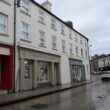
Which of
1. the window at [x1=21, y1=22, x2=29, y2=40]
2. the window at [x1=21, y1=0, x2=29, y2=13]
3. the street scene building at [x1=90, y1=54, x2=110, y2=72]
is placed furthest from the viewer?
the street scene building at [x1=90, y1=54, x2=110, y2=72]

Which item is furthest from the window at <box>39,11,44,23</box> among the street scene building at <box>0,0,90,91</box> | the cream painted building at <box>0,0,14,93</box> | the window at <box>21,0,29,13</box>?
the cream painted building at <box>0,0,14,93</box>

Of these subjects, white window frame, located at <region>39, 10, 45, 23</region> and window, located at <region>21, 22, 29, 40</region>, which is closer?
window, located at <region>21, 22, 29, 40</region>

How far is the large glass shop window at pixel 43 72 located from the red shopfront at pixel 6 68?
18.2ft

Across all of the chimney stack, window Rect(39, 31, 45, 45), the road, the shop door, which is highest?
the chimney stack

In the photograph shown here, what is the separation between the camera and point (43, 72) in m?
22.6

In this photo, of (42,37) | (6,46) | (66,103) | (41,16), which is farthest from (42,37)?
(66,103)

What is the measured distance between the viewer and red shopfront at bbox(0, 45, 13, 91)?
53.1 ft

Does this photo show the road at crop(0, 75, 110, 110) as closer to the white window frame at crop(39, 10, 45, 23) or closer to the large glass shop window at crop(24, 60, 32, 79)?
the large glass shop window at crop(24, 60, 32, 79)

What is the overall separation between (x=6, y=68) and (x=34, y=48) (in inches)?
179

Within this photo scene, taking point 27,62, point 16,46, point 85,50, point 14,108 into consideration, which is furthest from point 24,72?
point 85,50

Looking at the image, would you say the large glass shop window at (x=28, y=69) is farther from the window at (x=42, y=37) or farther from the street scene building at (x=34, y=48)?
the window at (x=42, y=37)

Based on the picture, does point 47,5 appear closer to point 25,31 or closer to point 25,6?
point 25,6

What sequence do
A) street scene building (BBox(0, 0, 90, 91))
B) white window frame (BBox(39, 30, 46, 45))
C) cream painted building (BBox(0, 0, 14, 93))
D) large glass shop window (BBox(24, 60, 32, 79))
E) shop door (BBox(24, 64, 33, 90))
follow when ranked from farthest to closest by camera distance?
white window frame (BBox(39, 30, 46, 45)), large glass shop window (BBox(24, 60, 32, 79)), shop door (BBox(24, 64, 33, 90)), street scene building (BBox(0, 0, 90, 91)), cream painted building (BBox(0, 0, 14, 93))

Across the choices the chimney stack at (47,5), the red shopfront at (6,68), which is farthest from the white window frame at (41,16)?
the red shopfront at (6,68)
